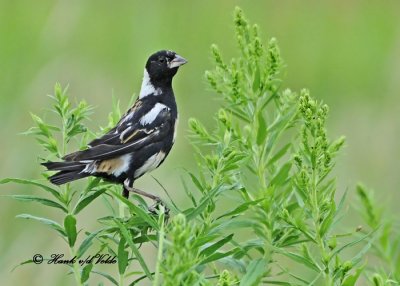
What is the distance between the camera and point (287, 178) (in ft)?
8.58

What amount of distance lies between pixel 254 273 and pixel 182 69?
4.83 meters

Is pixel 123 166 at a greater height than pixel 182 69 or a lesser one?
lesser

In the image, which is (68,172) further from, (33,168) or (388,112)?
(388,112)

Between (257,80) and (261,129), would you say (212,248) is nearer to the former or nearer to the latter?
(261,129)

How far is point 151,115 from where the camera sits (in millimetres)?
4008

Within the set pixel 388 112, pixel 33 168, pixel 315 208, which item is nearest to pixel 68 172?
pixel 315 208

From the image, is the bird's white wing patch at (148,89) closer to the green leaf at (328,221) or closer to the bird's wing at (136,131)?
the bird's wing at (136,131)

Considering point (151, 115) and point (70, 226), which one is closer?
point (70, 226)

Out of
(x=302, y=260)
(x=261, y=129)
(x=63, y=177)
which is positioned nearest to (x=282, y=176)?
(x=261, y=129)

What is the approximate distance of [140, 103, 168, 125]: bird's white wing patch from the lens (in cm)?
395

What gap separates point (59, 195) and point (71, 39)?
493cm

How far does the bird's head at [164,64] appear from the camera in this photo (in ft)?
14.5

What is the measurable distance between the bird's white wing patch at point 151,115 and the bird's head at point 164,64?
357 mm

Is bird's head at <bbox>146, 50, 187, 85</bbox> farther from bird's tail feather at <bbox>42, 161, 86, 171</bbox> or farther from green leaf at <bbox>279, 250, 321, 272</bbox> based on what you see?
Result: green leaf at <bbox>279, 250, 321, 272</bbox>
